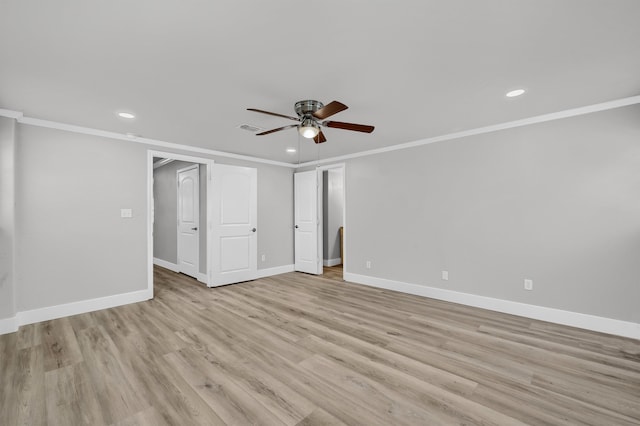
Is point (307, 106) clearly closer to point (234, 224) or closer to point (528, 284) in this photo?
point (234, 224)

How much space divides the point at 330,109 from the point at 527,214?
2860 mm

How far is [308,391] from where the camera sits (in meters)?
1.96

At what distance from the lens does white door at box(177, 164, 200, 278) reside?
5.29 meters

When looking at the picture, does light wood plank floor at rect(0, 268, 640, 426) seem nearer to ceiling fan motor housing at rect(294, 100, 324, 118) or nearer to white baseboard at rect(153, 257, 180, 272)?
ceiling fan motor housing at rect(294, 100, 324, 118)

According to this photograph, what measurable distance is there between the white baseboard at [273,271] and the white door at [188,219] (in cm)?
124

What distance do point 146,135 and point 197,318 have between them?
2.69 m

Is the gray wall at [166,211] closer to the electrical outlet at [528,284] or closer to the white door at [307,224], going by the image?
the white door at [307,224]

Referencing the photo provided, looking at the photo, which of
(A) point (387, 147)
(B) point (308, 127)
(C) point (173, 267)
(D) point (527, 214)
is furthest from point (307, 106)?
(C) point (173, 267)

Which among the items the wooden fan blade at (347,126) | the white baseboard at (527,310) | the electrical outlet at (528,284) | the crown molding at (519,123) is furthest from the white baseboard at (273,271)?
the electrical outlet at (528,284)

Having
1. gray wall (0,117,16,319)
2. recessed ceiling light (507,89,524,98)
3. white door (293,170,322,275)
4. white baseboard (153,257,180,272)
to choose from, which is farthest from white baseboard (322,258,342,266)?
gray wall (0,117,16,319)

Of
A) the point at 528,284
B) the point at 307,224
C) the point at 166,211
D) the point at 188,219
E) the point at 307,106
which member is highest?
the point at 307,106

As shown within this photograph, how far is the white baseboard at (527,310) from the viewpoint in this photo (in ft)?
9.29

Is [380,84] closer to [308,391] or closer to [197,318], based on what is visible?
[308,391]

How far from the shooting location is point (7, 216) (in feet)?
9.84
